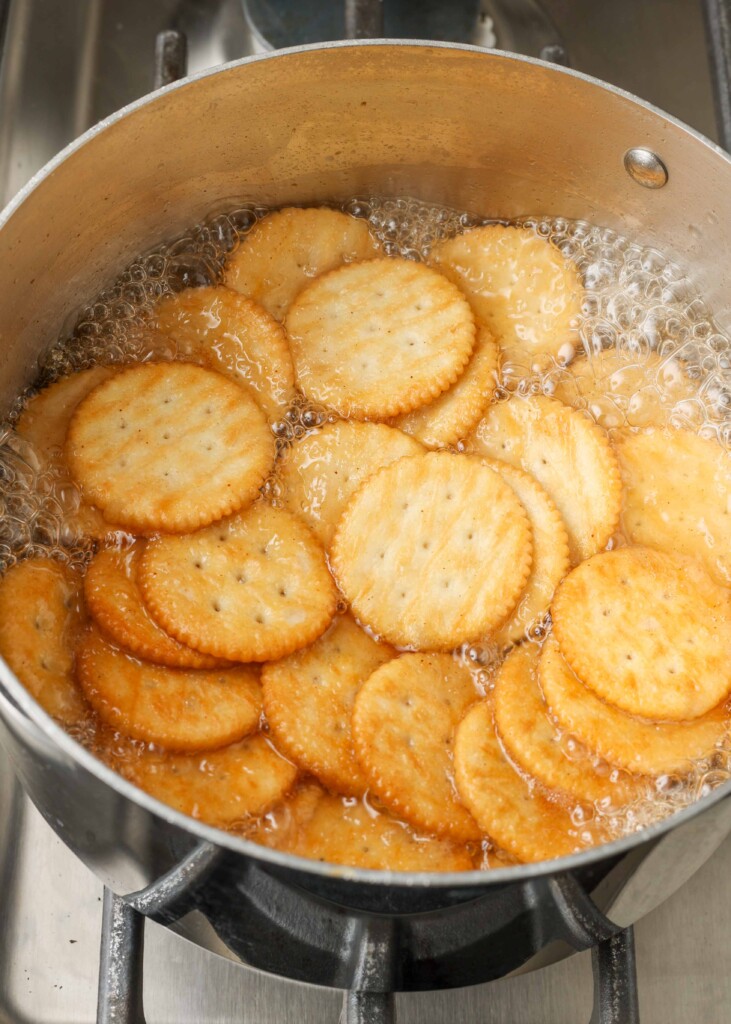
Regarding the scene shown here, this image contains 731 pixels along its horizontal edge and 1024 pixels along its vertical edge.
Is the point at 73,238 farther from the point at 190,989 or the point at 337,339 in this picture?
the point at 190,989

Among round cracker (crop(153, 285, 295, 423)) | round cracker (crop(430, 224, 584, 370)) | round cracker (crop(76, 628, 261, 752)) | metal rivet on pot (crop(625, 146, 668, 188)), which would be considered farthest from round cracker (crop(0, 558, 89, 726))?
metal rivet on pot (crop(625, 146, 668, 188))

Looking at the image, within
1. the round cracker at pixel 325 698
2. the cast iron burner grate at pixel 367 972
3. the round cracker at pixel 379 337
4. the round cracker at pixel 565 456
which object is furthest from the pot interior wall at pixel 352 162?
the cast iron burner grate at pixel 367 972

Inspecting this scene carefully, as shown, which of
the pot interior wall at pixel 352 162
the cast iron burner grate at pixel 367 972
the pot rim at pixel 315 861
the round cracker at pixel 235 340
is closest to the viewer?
the pot rim at pixel 315 861

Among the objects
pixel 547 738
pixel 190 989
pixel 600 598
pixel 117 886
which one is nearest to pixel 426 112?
pixel 600 598

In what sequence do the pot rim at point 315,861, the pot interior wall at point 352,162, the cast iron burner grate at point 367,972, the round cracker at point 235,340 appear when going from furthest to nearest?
the round cracker at point 235,340, the pot interior wall at point 352,162, the cast iron burner grate at point 367,972, the pot rim at point 315,861

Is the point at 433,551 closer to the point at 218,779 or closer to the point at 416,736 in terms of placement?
the point at 416,736

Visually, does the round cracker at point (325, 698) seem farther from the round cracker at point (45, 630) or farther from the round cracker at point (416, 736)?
the round cracker at point (45, 630)
